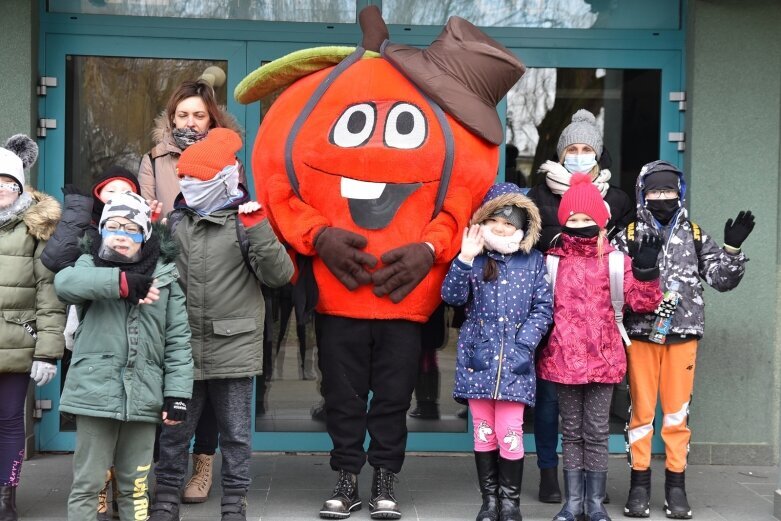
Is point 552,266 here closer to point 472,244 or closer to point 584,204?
point 584,204

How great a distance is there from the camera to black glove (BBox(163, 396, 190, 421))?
447cm

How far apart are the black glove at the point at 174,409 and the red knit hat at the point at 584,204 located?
2.06 metres

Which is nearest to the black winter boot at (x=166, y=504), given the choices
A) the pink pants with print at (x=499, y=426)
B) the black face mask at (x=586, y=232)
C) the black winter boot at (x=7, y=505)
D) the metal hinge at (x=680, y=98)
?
the black winter boot at (x=7, y=505)

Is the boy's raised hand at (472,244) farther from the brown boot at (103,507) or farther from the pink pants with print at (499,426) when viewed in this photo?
the brown boot at (103,507)

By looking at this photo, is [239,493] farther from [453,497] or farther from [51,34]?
[51,34]

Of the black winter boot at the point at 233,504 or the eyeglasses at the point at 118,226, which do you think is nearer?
the eyeglasses at the point at 118,226

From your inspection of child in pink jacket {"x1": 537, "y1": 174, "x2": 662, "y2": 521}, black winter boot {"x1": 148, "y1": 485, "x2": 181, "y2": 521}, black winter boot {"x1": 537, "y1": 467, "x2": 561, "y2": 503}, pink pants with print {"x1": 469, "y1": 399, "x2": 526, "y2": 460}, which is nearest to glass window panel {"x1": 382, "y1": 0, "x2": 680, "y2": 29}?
child in pink jacket {"x1": 537, "y1": 174, "x2": 662, "y2": 521}

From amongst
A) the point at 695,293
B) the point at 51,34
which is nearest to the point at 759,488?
the point at 695,293

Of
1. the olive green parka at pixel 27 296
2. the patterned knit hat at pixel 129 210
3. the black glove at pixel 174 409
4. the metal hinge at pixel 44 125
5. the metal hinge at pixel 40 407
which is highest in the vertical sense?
the metal hinge at pixel 44 125

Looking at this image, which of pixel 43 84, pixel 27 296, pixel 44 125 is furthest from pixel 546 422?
pixel 43 84

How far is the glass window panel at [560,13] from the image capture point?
22.1 ft

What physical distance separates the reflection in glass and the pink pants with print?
282 cm

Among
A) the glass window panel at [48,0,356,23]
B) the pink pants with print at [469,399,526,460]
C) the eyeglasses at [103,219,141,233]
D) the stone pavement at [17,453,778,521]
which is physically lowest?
the stone pavement at [17,453,778,521]

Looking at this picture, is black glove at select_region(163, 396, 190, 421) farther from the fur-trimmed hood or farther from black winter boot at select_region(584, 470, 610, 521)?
black winter boot at select_region(584, 470, 610, 521)
